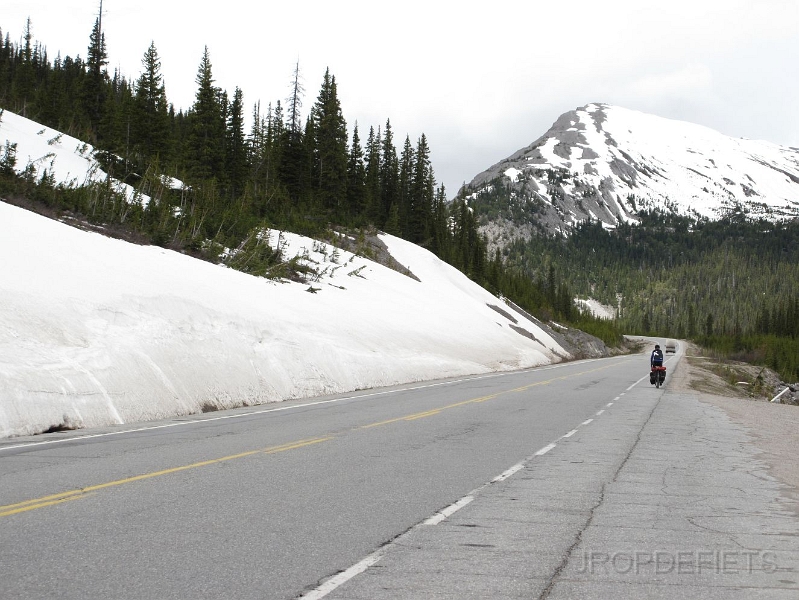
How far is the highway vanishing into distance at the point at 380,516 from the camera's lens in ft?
14.4

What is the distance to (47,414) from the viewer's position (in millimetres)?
11742

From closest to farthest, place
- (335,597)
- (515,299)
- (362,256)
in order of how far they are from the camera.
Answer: (335,597) < (362,256) < (515,299)

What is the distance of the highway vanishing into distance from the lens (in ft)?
14.4

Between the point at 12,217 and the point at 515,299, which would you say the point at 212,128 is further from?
the point at 515,299

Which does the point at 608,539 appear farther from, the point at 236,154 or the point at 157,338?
the point at 236,154

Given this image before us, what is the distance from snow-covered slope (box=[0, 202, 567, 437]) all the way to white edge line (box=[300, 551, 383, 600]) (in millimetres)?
8766

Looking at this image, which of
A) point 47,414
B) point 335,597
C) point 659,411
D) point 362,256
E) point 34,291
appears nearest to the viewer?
point 335,597

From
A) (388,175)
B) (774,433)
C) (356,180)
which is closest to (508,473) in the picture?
(774,433)

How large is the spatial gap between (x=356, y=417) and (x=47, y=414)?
19.5 ft

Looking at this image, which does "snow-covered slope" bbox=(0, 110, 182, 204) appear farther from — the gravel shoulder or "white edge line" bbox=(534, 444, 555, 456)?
the gravel shoulder

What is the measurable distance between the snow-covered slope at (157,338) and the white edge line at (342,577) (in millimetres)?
8766

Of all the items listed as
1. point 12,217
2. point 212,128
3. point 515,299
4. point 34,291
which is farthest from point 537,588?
point 515,299

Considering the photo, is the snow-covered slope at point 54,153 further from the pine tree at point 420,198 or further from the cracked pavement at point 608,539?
the pine tree at point 420,198

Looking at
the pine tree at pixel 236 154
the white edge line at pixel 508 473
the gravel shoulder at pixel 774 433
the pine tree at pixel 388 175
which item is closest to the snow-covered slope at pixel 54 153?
the pine tree at pixel 236 154
